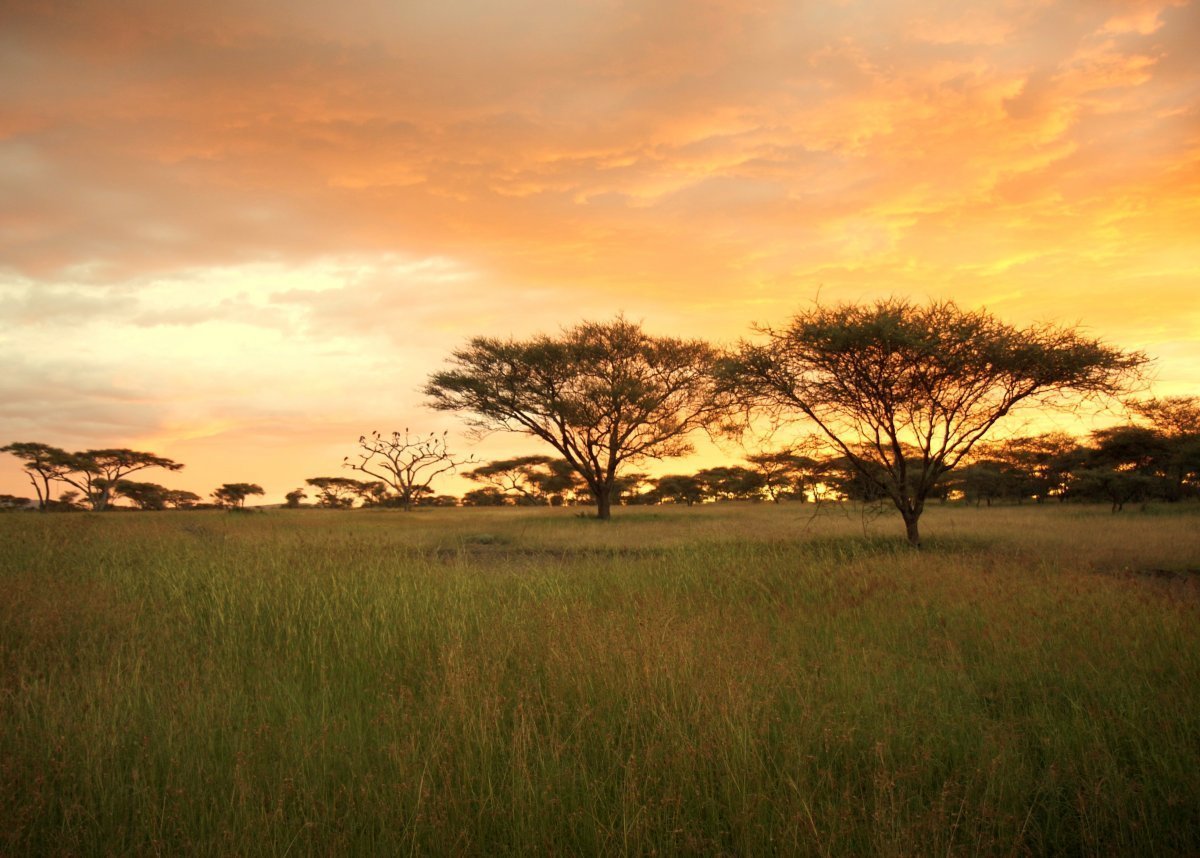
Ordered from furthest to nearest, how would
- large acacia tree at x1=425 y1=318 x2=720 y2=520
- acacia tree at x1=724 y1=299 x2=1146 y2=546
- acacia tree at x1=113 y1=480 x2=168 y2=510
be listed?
1. acacia tree at x1=113 y1=480 x2=168 y2=510
2. large acacia tree at x1=425 y1=318 x2=720 y2=520
3. acacia tree at x1=724 y1=299 x2=1146 y2=546

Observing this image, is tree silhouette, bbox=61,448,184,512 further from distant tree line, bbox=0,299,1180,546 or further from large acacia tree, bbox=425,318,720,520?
large acacia tree, bbox=425,318,720,520

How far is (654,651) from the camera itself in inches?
237

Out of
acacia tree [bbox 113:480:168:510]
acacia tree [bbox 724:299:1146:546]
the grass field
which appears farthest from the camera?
acacia tree [bbox 113:480:168:510]

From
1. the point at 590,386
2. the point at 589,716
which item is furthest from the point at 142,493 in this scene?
the point at 589,716

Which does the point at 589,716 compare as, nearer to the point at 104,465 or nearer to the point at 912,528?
the point at 912,528

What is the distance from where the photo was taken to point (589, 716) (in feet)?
15.4

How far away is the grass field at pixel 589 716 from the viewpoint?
3469mm

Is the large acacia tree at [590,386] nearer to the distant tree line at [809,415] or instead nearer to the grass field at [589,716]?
the distant tree line at [809,415]

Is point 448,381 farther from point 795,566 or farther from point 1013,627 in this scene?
point 1013,627

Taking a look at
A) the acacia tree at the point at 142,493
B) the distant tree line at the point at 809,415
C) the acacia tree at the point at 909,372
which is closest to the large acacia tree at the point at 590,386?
the distant tree line at the point at 809,415

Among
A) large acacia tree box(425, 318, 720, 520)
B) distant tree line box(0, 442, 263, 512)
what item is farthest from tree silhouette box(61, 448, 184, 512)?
large acacia tree box(425, 318, 720, 520)

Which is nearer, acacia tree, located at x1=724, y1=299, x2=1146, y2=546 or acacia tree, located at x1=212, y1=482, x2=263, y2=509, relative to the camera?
acacia tree, located at x1=724, y1=299, x2=1146, y2=546

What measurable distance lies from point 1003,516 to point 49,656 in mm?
32583

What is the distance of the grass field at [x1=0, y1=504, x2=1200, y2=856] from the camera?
3469 mm
